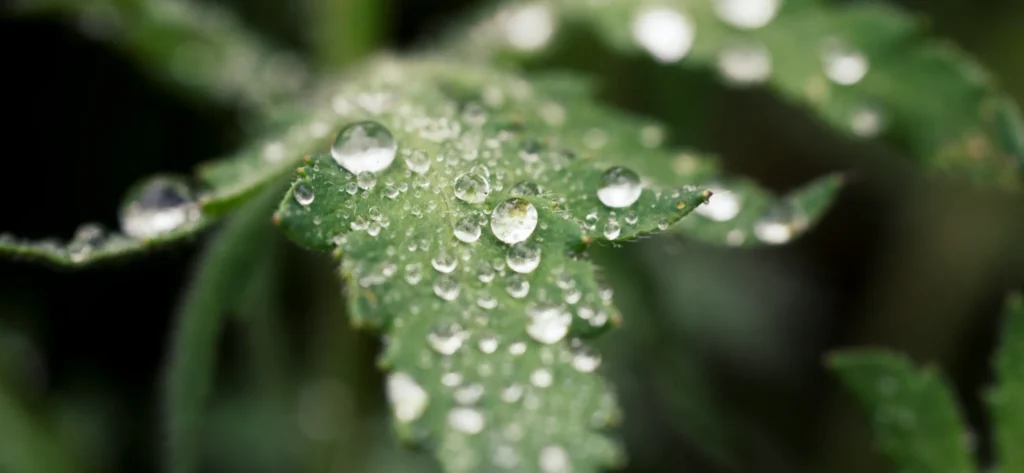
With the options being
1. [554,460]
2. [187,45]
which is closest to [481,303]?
[554,460]

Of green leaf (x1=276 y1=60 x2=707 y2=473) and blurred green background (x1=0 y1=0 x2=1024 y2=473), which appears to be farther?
blurred green background (x1=0 y1=0 x2=1024 y2=473)

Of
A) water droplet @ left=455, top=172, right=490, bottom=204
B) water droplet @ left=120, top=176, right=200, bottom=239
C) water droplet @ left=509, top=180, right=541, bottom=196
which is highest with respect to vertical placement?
water droplet @ left=120, top=176, right=200, bottom=239

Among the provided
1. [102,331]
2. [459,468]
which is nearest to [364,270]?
[459,468]

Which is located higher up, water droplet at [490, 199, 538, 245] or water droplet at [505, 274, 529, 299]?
water droplet at [490, 199, 538, 245]

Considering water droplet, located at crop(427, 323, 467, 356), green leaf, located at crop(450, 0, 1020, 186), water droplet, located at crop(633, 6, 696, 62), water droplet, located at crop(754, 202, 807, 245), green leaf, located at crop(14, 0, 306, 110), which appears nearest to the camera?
water droplet, located at crop(427, 323, 467, 356)

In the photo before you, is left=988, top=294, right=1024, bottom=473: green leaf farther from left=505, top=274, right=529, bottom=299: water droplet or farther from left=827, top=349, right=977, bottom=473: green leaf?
left=505, top=274, right=529, bottom=299: water droplet

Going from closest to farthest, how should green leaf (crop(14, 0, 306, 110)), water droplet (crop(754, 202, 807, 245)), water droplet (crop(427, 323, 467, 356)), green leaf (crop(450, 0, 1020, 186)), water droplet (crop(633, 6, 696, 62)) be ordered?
water droplet (crop(427, 323, 467, 356))
water droplet (crop(754, 202, 807, 245))
green leaf (crop(450, 0, 1020, 186))
water droplet (crop(633, 6, 696, 62))
green leaf (crop(14, 0, 306, 110))

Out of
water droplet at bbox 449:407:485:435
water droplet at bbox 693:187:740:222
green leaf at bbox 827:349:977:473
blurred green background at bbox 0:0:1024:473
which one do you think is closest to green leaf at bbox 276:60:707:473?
water droplet at bbox 449:407:485:435
